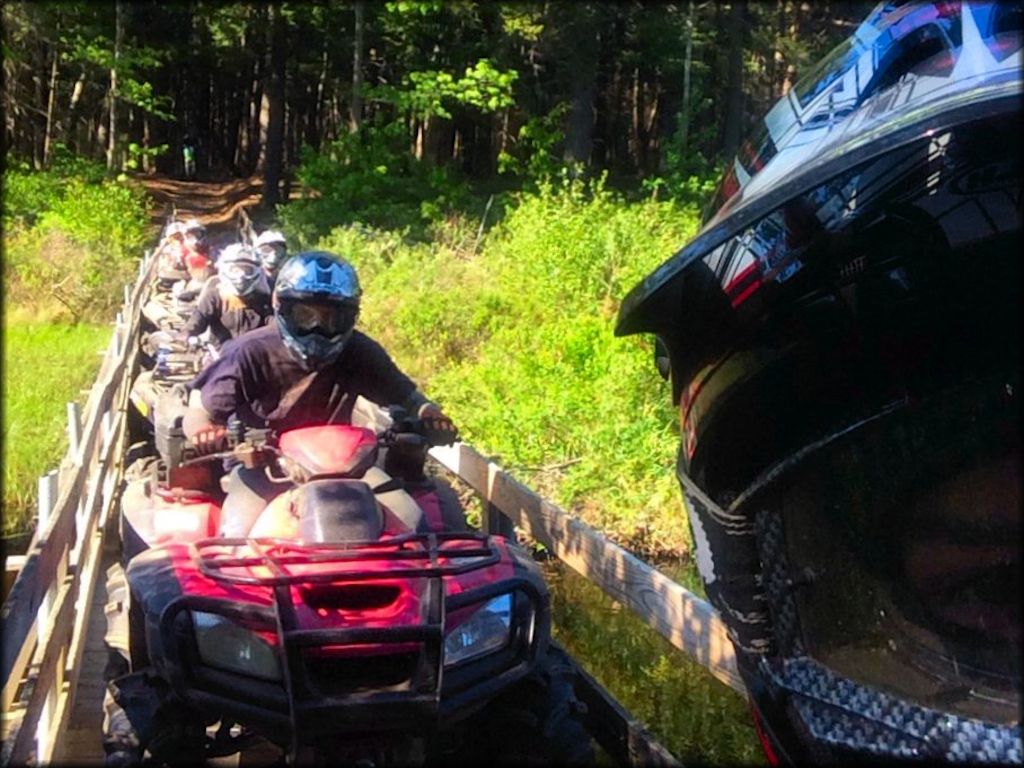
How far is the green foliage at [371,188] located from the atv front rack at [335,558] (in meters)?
20.4

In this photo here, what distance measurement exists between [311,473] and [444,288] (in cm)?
1431

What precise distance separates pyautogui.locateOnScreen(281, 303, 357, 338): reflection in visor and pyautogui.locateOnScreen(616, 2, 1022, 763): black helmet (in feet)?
6.25

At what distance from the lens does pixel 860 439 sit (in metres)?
3.11

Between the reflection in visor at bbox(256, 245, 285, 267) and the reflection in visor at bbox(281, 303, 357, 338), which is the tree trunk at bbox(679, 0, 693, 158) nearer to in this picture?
the reflection in visor at bbox(256, 245, 285, 267)

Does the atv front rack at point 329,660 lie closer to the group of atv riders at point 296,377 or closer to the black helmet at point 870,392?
the group of atv riders at point 296,377

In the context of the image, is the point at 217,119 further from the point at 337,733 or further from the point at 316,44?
the point at 337,733

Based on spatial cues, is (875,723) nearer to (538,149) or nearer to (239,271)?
(239,271)

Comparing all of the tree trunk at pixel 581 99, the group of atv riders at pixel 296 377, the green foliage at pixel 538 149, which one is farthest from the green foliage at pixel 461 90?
the group of atv riders at pixel 296 377

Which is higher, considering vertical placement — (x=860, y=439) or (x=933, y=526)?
(x=860, y=439)

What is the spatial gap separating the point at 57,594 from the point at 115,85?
58.0 ft

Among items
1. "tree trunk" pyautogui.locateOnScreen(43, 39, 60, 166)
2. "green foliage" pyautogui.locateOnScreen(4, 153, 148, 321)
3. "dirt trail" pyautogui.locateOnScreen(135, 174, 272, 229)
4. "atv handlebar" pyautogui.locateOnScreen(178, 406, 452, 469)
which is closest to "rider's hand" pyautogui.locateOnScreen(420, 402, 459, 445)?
"atv handlebar" pyautogui.locateOnScreen(178, 406, 452, 469)

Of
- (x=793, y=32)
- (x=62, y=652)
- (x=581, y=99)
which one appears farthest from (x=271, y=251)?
(x=793, y=32)

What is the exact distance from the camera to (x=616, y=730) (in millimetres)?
4703

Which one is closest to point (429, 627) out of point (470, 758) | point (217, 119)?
point (470, 758)
